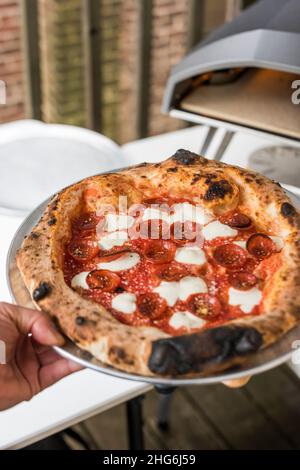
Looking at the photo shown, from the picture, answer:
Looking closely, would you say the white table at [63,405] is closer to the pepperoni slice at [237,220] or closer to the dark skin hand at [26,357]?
the dark skin hand at [26,357]

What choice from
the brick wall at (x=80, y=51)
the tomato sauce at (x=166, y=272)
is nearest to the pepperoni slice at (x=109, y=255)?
the tomato sauce at (x=166, y=272)

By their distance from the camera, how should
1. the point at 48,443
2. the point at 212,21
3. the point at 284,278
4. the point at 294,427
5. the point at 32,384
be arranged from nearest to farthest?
the point at 284,278
the point at 32,384
the point at 48,443
the point at 294,427
the point at 212,21

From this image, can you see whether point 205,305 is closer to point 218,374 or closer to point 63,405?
point 218,374

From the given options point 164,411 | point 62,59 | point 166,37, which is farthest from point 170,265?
point 166,37

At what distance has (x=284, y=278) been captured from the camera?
3.36 feet

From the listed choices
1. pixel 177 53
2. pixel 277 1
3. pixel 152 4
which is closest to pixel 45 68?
pixel 177 53

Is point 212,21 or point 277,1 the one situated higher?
point 277,1

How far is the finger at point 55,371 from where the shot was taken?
1.15 metres

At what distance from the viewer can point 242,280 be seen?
1.05 metres

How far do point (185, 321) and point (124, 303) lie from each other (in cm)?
10

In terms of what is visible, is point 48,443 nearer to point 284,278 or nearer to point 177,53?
point 284,278

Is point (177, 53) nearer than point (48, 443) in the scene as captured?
No

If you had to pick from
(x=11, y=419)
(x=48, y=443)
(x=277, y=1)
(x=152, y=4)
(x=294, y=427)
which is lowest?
(x=294, y=427)
